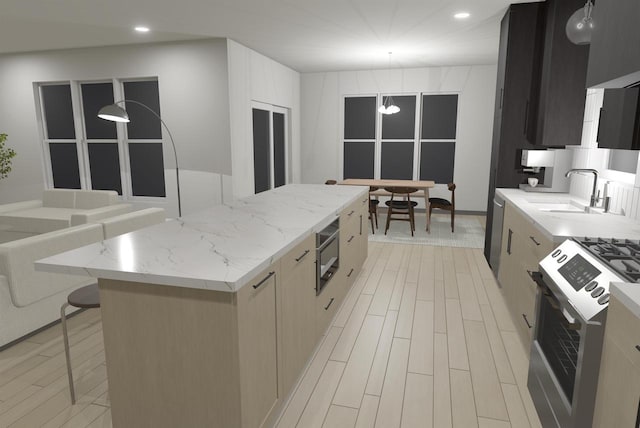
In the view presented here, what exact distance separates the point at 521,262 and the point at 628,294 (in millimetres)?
1702

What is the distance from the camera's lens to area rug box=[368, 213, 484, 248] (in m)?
5.71

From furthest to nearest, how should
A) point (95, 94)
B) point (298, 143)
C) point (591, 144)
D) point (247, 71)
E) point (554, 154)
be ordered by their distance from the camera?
point (298, 143)
point (95, 94)
point (247, 71)
point (554, 154)
point (591, 144)

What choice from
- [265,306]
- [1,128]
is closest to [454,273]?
[265,306]

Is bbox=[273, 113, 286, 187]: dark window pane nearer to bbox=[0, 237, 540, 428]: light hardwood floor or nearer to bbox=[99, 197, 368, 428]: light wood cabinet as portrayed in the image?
bbox=[0, 237, 540, 428]: light hardwood floor

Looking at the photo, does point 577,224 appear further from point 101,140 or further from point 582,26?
point 101,140

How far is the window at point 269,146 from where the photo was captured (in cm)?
689

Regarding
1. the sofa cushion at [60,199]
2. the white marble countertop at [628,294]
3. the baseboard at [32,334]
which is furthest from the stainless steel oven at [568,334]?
the sofa cushion at [60,199]

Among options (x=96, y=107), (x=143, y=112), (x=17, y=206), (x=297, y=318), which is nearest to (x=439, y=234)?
(x=297, y=318)

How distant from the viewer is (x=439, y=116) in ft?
25.5

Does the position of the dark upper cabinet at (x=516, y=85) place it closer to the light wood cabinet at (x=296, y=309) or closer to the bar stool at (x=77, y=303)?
the light wood cabinet at (x=296, y=309)

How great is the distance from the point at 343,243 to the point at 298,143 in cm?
546

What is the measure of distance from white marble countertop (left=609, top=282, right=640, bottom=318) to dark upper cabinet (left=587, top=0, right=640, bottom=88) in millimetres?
843

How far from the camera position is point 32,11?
14.3 feet

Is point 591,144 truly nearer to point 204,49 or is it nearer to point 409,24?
point 409,24
